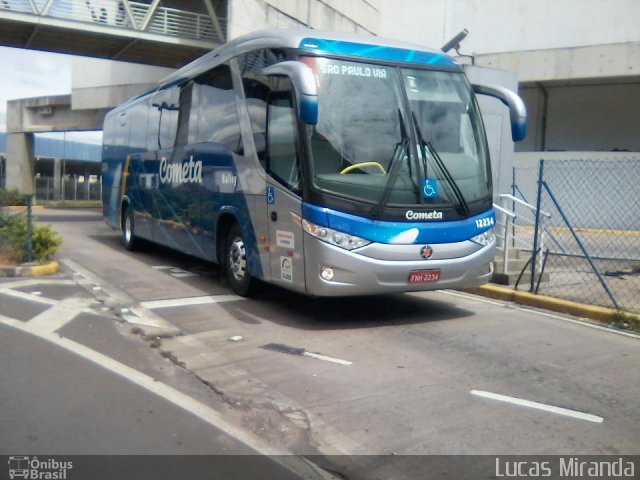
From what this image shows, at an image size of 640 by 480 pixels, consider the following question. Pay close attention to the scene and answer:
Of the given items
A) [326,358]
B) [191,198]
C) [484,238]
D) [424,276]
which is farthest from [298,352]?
[191,198]

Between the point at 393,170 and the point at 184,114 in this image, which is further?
the point at 184,114

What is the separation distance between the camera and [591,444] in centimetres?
509

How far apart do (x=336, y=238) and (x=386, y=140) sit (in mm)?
1305

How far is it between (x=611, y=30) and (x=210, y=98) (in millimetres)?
20514

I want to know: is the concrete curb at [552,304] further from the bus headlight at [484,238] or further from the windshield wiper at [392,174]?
the windshield wiper at [392,174]

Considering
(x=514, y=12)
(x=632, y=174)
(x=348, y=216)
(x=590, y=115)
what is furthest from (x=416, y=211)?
(x=514, y=12)

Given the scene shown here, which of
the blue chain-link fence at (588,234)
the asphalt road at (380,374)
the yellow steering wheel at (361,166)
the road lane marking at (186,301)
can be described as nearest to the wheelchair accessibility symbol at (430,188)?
the yellow steering wheel at (361,166)

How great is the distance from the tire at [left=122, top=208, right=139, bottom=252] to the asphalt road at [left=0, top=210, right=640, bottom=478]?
16.0 ft

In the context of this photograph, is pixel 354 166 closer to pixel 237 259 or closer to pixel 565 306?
pixel 237 259

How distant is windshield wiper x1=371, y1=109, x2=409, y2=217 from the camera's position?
7988 mm

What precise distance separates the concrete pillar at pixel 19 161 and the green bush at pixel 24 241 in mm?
32944

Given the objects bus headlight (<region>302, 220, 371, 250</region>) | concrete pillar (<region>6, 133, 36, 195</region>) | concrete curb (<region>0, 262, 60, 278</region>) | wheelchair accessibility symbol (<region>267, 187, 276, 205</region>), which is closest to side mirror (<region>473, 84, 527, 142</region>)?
bus headlight (<region>302, 220, 371, 250</region>)

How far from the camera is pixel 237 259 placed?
10047 mm

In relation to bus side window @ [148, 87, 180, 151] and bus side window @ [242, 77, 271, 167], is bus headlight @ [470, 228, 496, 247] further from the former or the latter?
bus side window @ [148, 87, 180, 151]
